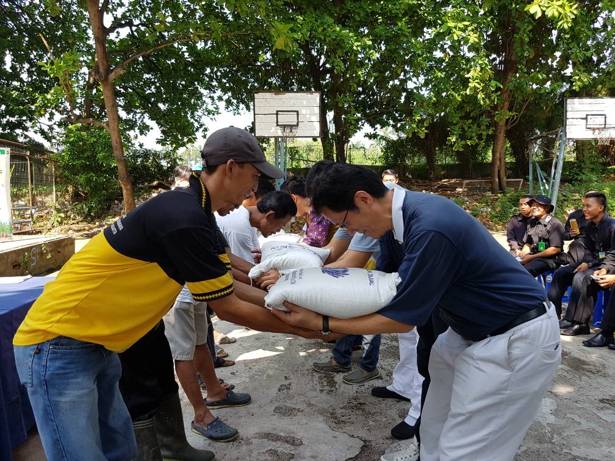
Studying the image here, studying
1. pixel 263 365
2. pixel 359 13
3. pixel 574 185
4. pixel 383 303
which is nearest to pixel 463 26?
pixel 359 13

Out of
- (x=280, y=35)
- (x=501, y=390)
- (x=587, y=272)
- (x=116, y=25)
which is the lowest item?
(x=587, y=272)

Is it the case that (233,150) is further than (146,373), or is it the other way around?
(146,373)

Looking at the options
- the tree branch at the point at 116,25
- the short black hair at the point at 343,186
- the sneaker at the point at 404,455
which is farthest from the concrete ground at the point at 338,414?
the tree branch at the point at 116,25

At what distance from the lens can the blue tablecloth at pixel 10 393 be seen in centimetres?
213

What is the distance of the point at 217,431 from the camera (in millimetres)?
2779

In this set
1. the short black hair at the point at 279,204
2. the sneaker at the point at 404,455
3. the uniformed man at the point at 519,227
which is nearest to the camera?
the sneaker at the point at 404,455

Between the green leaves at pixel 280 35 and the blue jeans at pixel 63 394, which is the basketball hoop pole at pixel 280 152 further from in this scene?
the blue jeans at pixel 63 394

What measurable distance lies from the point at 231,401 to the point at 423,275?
2.22 meters

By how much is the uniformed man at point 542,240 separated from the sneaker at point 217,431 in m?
4.12

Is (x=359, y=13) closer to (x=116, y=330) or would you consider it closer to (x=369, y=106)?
Answer: (x=369, y=106)

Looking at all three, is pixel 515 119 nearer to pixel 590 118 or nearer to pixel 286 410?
pixel 590 118

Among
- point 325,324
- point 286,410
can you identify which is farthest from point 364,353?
point 325,324

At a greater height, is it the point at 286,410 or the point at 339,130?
the point at 339,130

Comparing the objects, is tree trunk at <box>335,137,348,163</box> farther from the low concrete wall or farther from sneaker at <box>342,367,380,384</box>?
sneaker at <box>342,367,380,384</box>
